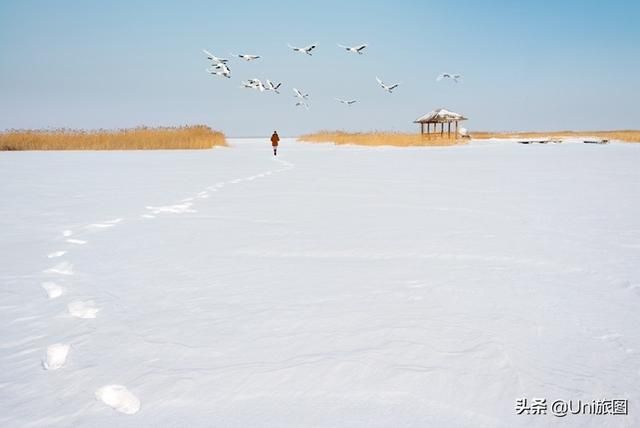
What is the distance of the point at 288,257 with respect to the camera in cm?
343

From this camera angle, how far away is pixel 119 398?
5.10ft

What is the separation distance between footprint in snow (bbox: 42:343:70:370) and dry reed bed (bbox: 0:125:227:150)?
2383 centimetres

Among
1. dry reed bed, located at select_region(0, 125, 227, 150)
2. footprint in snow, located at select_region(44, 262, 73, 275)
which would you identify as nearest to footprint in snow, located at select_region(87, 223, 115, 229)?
footprint in snow, located at select_region(44, 262, 73, 275)

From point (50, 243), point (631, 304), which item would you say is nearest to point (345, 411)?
point (631, 304)

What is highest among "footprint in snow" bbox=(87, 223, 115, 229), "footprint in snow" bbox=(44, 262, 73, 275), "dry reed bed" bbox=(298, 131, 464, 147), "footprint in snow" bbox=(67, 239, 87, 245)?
"dry reed bed" bbox=(298, 131, 464, 147)

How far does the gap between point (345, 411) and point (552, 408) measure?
0.61 metres

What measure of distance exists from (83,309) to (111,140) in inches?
931

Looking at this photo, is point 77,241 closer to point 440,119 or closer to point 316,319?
point 316,319

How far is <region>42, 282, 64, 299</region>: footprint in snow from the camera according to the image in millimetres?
2588

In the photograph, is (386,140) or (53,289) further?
(386,140)

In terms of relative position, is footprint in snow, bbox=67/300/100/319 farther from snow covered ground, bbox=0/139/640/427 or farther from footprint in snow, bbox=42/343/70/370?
footprint in snow, bbox=42/343/70/370

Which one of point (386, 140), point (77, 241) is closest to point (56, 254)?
point (77, 241)

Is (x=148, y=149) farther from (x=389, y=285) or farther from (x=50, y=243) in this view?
(x=389, y=285)

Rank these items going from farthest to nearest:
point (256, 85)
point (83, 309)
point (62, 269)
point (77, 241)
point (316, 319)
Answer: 1. point (256, 85)
2. point (77, 241)
3. point (62, 269)
4. point (83, 309)
5. point (316, 319)
